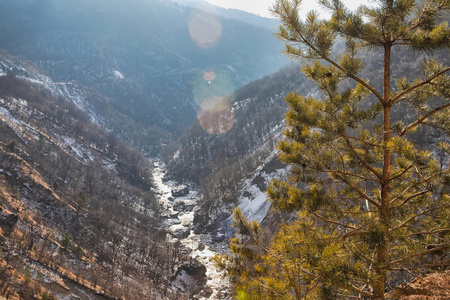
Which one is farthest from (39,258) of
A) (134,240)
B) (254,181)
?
(254,181)

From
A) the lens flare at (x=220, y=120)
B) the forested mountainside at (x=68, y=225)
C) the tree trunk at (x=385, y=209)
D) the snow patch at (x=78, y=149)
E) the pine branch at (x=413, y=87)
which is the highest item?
the lens flare at (x=220, y=120)

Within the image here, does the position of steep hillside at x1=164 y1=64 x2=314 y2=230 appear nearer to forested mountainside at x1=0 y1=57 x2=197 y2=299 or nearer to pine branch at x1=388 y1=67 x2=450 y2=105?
forested mountainside at x1=0 y1=57 x2=197 y2=299

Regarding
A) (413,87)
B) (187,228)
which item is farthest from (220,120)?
(413,87)

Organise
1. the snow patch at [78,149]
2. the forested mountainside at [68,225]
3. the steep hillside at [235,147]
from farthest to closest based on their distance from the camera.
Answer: the snow patch at [78,149] → the steep hillside at [235,147] → the forested mountainside at [68,225]

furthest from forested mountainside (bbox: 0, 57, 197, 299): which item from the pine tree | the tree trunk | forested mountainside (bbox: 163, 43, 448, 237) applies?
the tree trunk

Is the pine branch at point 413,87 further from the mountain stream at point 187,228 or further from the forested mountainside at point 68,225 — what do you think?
the forested mountainside at point 68,225

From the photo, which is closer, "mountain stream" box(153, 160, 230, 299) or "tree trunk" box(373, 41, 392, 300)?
"tree trunk" box(373, 41, 392, 300)

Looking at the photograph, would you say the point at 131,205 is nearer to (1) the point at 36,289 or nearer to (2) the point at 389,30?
(1) the point at 36,289

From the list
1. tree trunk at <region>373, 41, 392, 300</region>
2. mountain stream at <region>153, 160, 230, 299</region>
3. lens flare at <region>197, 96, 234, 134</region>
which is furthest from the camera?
lens flare at <region>197, 96, 234, 134</region>

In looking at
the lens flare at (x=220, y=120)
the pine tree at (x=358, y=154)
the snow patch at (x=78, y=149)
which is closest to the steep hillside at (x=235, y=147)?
the lens flare at (x=220, y=120)
